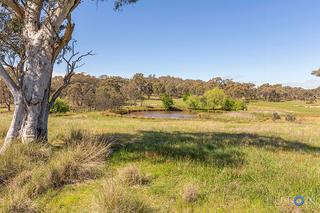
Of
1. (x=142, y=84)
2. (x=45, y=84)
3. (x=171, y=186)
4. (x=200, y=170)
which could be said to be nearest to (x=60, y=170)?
(x=171, y=186)

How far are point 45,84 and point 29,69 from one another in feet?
2.38

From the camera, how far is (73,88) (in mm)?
75312

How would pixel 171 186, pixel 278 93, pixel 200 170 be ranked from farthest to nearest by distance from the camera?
1. pixel 278 93
2. pixel 200 170
3. pixel 171 186

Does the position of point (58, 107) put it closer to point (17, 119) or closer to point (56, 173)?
point (17, 119)

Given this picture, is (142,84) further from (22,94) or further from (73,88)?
(22,94)

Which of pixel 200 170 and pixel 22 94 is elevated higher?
pixel 22 94

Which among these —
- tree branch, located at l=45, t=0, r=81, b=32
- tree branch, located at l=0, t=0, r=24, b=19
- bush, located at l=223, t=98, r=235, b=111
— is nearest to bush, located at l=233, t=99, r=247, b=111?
bush, located at l=223, t=98, r=235, b=111

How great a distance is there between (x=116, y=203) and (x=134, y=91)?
84.5 m

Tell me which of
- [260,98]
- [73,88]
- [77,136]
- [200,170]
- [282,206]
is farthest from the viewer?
[260,98]

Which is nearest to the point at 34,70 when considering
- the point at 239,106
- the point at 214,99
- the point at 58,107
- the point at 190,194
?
the point at 190,194

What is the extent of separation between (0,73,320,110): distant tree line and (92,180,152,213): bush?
1221 centimetres

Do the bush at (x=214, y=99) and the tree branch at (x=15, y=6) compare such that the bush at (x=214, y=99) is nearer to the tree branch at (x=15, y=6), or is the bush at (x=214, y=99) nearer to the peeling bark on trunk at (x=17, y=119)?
the tree branch at (x=15, y=6)

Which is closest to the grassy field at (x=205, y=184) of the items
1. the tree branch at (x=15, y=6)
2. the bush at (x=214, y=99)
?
the tree branch at (x=15, y=6)

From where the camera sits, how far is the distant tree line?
226 ft
